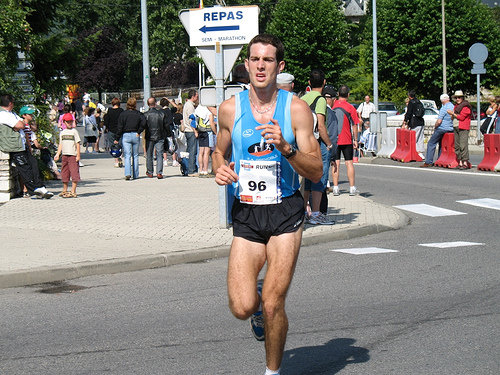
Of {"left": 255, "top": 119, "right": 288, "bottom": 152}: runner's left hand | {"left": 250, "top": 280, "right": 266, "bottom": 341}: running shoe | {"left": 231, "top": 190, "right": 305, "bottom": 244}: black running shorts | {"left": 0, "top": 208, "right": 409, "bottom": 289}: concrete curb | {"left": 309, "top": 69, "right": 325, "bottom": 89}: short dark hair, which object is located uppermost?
{"left": 309, "top": 69, "right": 325, "bottom": 89}: short dark hair

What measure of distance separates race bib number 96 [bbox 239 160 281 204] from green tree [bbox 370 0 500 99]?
196 ft

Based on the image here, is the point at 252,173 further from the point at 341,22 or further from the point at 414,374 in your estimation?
the point at 341,22

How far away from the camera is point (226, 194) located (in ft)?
40.6

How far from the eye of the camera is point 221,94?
12273 millimetres

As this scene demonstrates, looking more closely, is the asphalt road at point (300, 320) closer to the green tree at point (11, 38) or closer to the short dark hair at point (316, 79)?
the short dark hair at point (316, 79)

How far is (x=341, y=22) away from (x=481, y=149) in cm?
4682

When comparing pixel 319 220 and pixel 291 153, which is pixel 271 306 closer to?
pixel 291 153

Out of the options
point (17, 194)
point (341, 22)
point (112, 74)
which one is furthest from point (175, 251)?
point (112, 74)

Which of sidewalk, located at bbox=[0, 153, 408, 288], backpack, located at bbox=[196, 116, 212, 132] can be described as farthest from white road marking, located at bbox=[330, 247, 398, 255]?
→ backpack, located at bbox=[196, 116, 212, 132]

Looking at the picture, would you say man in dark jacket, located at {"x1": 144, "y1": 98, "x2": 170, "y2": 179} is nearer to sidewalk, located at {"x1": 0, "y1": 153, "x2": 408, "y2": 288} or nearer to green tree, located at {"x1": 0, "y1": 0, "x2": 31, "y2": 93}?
sidewalk, located at {"x1": 0, "y1": 153, "x2": 408, "y2": 288}

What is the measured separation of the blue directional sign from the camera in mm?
12336

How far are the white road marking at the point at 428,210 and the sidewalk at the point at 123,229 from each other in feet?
1.84

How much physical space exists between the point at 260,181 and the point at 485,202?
11317 mm

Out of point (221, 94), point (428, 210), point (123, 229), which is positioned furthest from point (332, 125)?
point (123, 229)
